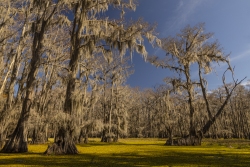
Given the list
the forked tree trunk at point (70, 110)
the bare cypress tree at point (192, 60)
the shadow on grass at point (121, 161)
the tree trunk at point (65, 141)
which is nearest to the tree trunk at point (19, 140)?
the forked tree trunk at point (70, 110)

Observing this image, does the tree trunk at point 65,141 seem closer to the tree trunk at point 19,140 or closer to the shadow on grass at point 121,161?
the shadow on grass at point 121,161

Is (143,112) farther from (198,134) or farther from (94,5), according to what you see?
(94,5)

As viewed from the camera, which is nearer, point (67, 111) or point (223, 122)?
point (67, 111)

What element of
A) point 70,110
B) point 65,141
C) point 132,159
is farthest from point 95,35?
point 132,159

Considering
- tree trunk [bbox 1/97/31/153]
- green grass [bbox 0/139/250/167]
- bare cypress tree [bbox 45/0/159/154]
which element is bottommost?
green grass [bbox 0/139/250/167]

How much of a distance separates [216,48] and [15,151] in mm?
23210

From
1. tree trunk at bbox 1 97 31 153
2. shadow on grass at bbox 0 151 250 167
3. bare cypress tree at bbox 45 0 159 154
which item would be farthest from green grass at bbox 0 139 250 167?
bare cypress tree at bbox 45 0 159 154

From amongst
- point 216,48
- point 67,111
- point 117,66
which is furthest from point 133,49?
point 117,66

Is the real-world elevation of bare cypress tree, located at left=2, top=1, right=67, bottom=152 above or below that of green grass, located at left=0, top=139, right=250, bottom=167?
above

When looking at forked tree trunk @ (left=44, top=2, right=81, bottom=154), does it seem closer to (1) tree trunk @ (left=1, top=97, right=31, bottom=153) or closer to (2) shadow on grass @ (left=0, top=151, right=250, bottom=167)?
(2) shadow on grass @ (left=0, top=151, right=250, bottom=167)

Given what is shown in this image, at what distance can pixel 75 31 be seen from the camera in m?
15.9

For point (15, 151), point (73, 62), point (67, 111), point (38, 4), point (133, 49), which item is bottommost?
point (15, 151)

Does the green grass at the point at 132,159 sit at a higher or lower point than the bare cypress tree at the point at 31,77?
lower

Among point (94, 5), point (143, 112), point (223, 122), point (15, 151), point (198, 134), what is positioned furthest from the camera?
point (143, 112)
